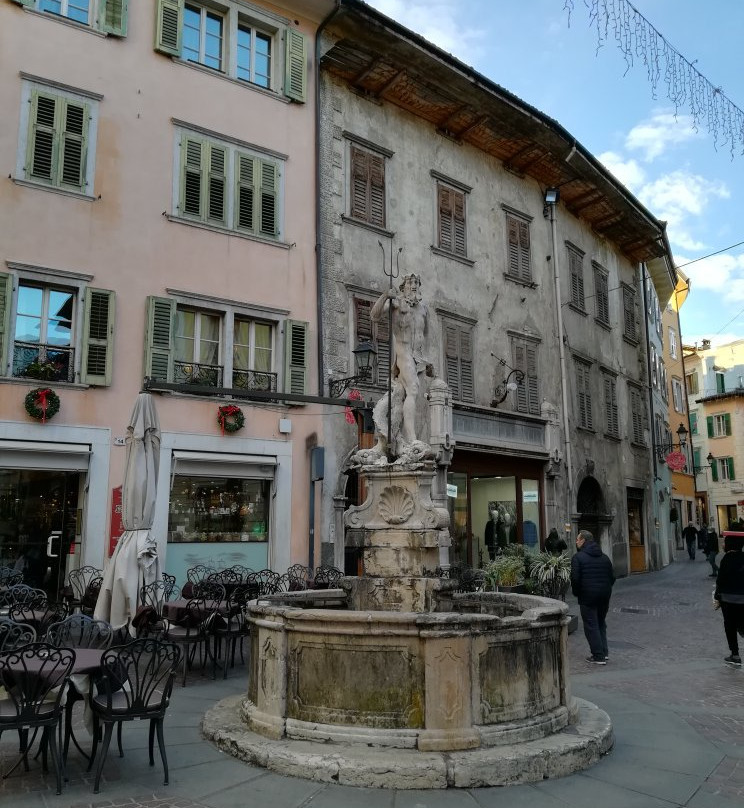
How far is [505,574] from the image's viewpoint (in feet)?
46.4

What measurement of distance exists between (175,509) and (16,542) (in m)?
2.61

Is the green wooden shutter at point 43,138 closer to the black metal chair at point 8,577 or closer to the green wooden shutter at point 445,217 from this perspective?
the black metal chair at point 8,577

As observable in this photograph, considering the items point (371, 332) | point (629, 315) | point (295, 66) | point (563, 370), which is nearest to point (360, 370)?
point (371, 332)

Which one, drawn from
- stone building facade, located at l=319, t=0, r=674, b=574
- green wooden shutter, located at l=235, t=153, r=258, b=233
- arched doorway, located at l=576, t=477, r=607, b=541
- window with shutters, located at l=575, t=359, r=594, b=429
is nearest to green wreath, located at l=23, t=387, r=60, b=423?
green wooden shutter, located at l=235, t=153, r=258, b=233

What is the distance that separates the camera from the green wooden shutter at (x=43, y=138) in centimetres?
1284

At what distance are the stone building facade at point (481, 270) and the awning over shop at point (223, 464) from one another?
1.37 m

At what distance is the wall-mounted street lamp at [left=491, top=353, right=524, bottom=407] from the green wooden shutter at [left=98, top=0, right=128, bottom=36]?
10817mm

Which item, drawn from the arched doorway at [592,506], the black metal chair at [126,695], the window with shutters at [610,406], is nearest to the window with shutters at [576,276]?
the window with shutters at [610,406]

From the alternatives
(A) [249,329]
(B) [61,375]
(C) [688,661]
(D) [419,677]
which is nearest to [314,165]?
(A) [249,329]

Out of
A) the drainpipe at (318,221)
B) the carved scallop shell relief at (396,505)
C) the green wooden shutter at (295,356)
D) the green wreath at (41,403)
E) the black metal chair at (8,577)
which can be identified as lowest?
the black metal chair at (8,577)

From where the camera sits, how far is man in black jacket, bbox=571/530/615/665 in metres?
9.66

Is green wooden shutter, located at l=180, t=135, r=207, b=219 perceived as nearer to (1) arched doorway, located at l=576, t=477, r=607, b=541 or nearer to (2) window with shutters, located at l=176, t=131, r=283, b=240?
(2) window with shutters, located at l=176, t=131, r=283, b=240

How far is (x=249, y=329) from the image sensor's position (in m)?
14.9

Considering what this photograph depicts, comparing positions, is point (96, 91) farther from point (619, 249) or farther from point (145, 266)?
point (619, 249)
